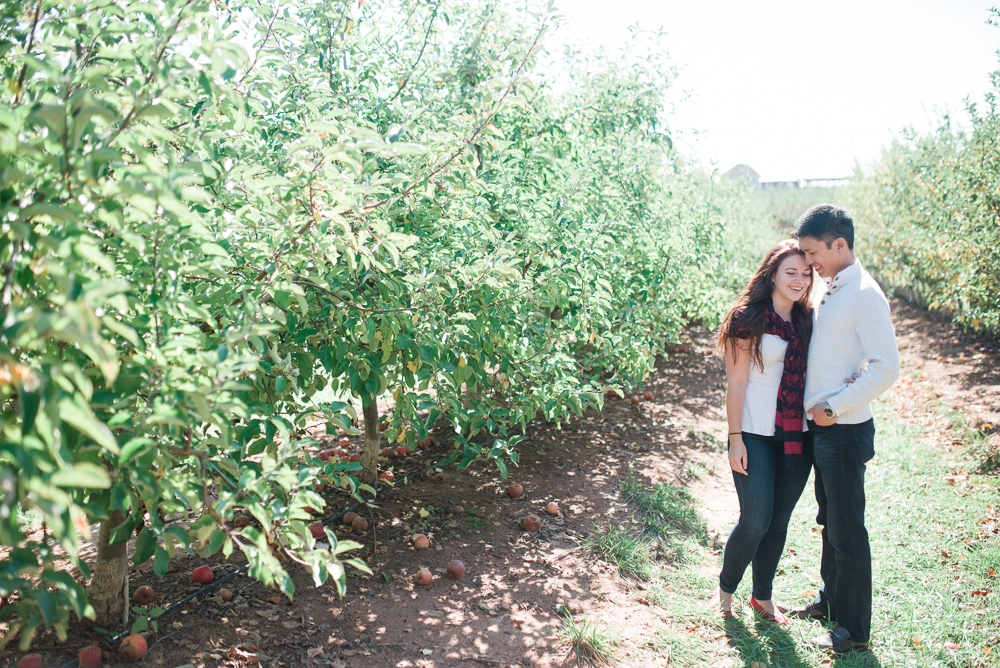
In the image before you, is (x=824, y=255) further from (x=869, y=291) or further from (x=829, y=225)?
(x=869, y=291)

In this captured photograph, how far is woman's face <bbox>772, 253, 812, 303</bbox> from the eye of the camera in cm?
268

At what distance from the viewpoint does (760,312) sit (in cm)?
268

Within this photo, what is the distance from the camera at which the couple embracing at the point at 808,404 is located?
2494mm

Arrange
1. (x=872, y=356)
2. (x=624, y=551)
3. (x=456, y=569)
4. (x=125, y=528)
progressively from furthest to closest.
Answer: (x=624, y=551) < (x=456, y=569) < (x=872, y=356) < (x=125, y=528)

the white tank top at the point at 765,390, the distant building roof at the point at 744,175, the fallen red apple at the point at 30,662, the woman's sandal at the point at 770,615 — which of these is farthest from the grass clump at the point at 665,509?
the distant building roof at the point at 744,175

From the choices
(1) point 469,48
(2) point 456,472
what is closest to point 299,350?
(2) point 456,472

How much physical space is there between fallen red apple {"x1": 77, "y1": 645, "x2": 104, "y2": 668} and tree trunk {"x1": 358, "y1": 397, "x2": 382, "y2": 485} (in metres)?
1.65

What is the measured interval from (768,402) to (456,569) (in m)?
1.65

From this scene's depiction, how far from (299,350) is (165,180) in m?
1.14

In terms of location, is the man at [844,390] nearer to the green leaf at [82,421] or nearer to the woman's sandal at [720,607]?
the woman's sandal at [720,607]

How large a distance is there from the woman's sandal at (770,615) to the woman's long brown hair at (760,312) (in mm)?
1150

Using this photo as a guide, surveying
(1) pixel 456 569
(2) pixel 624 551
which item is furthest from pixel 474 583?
(2) pixel 624 551

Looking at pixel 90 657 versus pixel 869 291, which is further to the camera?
pixel 869 291

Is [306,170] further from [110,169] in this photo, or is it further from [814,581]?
[814,581]
